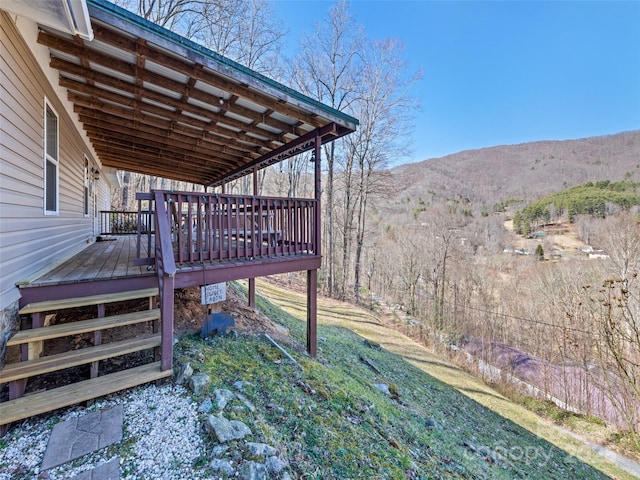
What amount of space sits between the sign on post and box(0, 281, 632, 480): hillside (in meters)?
0.57

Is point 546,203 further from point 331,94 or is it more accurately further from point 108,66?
point 108,66

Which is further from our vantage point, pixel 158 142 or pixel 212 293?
pixel 158 142

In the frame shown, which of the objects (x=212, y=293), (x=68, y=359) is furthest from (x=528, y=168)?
(x=68, y=359)

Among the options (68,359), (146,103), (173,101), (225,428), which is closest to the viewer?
(225,428)

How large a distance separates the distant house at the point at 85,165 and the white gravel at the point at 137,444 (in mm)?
172

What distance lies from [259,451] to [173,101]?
4.80m

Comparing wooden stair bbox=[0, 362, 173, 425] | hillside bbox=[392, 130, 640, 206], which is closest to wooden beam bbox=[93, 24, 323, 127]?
wooden stair bbox=[0, 362, 173, 425]

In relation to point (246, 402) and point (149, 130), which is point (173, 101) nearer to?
point (149, 130)

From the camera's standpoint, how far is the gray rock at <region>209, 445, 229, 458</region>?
75.9 inches

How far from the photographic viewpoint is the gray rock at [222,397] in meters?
2.41

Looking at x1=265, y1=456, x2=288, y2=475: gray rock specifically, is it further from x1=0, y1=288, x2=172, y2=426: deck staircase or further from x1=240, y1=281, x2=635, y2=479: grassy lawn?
x1=0, y1=288, x2=172, y2=426: deck staircase

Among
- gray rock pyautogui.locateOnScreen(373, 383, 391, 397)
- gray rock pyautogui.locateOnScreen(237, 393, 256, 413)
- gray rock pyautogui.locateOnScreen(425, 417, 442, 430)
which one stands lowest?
gray rock pyautogui.locateOnScreen(425, 417, 442, 430)

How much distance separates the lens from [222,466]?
184cm

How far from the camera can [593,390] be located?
8.32 meters
